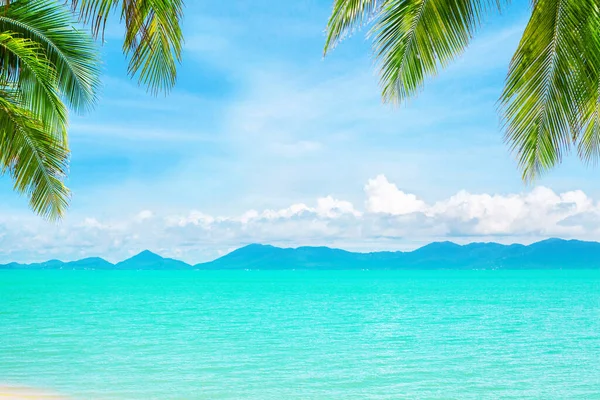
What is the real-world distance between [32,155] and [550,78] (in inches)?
268

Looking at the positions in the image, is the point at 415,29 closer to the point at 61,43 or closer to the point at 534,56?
the point at 534,56

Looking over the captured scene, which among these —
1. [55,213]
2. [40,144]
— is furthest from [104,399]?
[40,144]

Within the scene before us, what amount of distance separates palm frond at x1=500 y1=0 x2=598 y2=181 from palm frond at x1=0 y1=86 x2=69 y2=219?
6170 mm

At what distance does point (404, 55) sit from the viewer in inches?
237

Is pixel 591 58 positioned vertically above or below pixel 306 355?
above

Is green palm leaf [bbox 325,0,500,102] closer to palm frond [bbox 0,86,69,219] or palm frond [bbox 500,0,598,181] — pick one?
palm frond [bbox 500,0,598,181]

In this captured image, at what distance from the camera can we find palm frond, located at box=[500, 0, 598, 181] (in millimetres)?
5059

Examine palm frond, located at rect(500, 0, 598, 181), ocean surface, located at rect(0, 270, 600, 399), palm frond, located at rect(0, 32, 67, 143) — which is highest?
palm frond, located at rect(0, 32, 67, 143)

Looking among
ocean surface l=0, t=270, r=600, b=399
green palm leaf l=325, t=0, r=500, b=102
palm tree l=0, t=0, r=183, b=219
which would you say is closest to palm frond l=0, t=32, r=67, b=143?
palm tree l=0, t=0, r=183, b=219

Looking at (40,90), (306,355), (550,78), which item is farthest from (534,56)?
(306,355)

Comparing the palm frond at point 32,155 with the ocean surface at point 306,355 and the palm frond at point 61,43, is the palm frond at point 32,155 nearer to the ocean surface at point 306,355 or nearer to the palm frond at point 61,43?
the palm frond at point 61,43

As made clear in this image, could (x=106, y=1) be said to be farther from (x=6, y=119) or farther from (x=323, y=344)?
(x=323, y=344)

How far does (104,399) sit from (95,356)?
6437 mm

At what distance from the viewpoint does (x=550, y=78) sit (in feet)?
17.0
